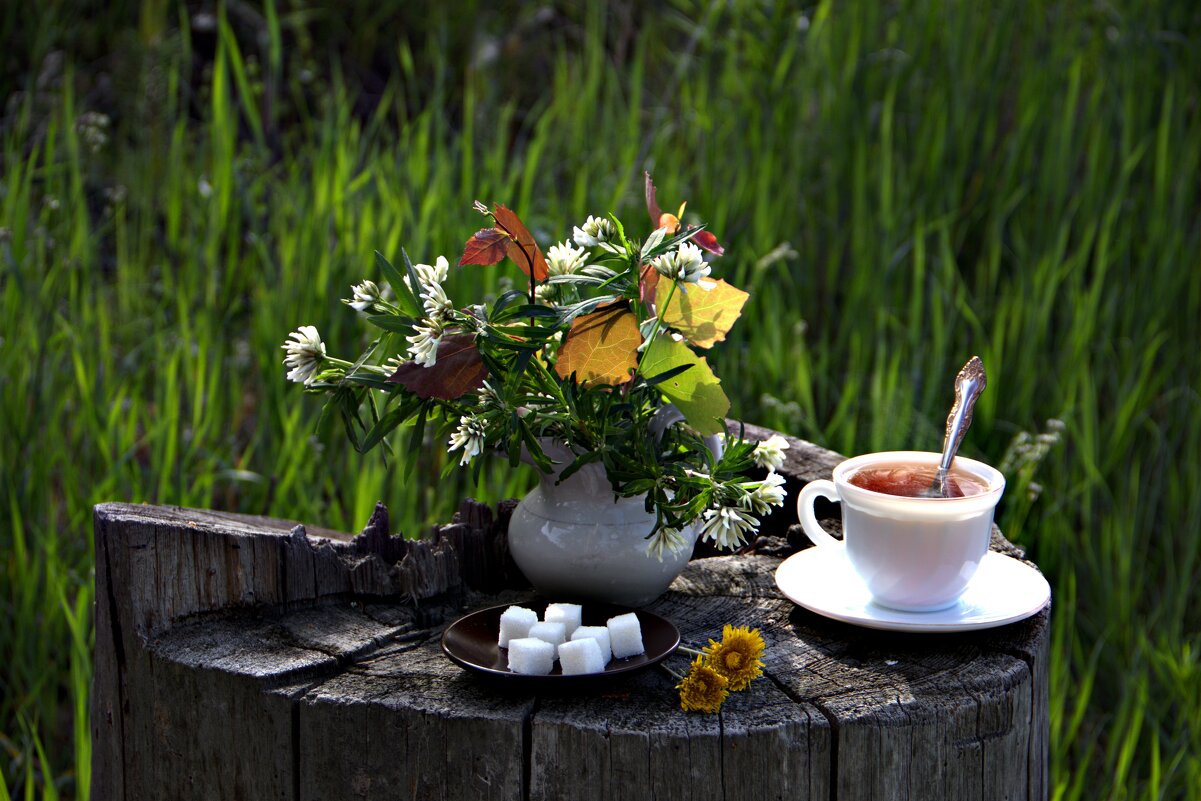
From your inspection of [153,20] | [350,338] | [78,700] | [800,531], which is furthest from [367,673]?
[153,20]

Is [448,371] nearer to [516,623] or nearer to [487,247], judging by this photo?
[487,247]

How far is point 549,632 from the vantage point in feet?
3.50

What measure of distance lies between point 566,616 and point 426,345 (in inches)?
11.0

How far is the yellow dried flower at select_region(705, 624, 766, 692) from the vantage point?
1051 millimetres

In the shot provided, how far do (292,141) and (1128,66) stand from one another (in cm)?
266

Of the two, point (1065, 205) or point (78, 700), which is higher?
point (1065, 205)

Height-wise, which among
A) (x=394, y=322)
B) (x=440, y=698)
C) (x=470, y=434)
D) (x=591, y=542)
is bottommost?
(x=440, y=698)

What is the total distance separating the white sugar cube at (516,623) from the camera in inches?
42.9

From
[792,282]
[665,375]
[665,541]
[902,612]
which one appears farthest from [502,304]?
[792,282]

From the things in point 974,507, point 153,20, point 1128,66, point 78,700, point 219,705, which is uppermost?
point 153,20

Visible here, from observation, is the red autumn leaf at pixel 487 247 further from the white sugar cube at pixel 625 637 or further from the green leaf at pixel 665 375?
the white sugar cube at pixel 625 637

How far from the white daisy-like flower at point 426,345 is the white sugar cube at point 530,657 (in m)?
0.25

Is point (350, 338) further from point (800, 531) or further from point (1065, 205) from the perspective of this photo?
point (1065, 205)

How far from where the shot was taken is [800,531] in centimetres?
143
